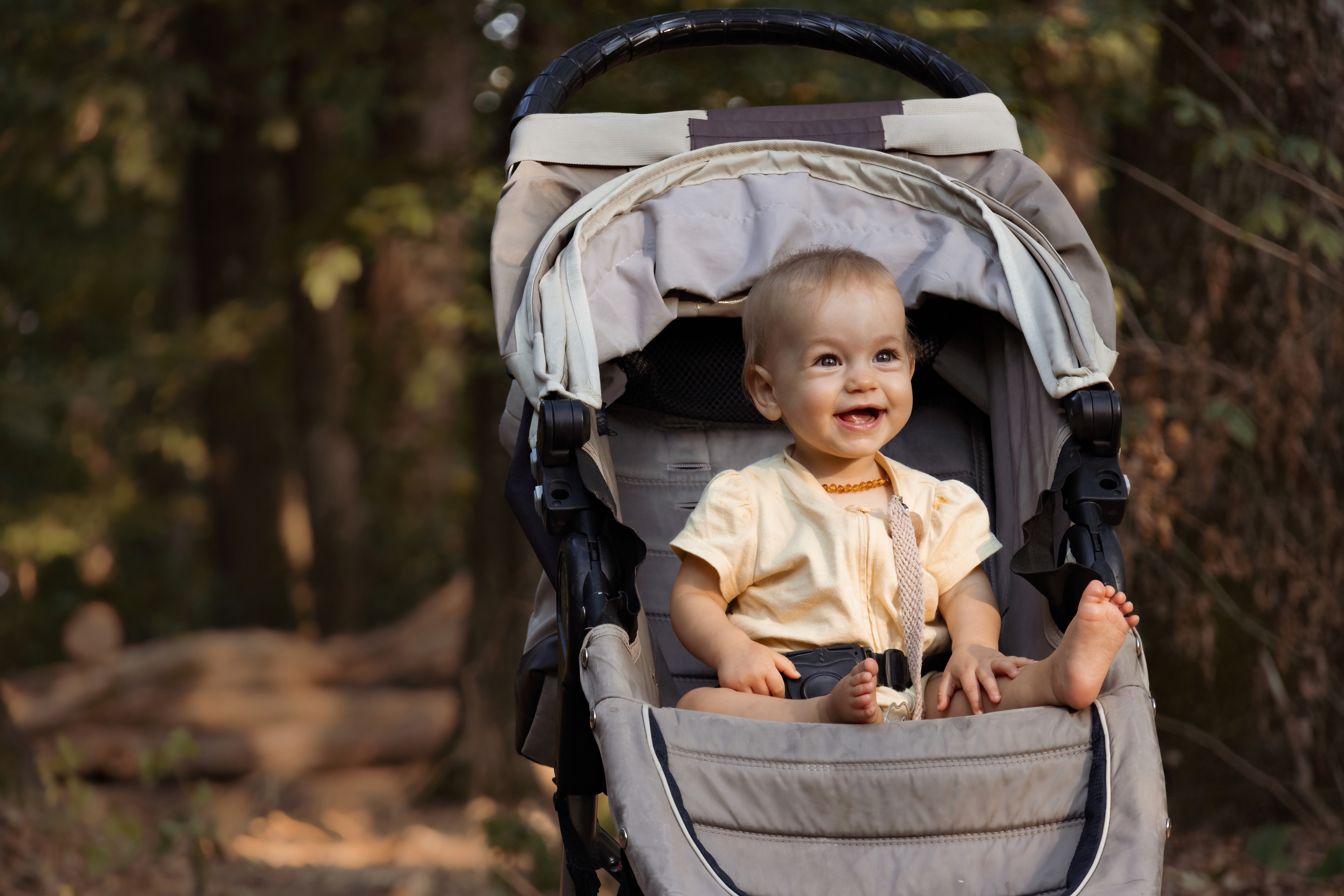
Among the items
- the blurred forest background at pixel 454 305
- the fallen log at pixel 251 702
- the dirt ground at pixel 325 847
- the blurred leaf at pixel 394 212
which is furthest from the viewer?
the fallen log at pixel 251 702

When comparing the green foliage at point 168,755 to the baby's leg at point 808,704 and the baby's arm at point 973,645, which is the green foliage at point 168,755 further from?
the baby's arm at point 973,645

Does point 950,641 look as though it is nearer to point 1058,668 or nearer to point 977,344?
point 1058,668

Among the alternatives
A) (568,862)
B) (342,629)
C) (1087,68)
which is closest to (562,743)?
(568,862)

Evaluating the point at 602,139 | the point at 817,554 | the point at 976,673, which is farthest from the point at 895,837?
the point at 602,139

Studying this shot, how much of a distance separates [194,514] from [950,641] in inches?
609

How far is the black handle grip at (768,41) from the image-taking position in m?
3.29

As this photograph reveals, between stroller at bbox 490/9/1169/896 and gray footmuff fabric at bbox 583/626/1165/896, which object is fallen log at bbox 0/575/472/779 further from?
gray footmuff fabric at bbox 583/626/1165/896

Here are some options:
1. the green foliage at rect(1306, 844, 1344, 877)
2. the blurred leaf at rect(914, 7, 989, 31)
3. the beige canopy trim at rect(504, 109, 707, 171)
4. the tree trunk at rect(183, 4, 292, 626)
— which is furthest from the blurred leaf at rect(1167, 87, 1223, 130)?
the tree trunk at rect(183, 4, 292, 626)

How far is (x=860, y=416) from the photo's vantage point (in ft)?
8.54

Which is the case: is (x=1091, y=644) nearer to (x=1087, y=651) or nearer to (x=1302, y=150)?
(x=1087, y=651)

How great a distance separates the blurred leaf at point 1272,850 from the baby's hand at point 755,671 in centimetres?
204

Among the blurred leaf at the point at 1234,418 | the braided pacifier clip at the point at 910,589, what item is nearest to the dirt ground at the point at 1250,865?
the blurred leaf at the point at 1234,418

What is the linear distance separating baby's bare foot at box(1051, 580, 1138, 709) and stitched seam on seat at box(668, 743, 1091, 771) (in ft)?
0.28

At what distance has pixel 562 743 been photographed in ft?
7.74
